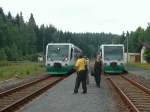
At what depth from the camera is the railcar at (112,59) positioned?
43.2 metres

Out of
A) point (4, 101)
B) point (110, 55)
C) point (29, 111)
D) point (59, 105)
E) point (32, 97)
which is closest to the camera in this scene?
point (29, 111)

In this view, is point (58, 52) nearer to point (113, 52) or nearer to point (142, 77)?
point (113, 52)

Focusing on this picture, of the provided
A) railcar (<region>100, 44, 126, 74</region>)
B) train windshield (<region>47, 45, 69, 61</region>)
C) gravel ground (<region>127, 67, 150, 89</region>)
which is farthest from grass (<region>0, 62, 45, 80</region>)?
gravel ground (<region>127, 67, 150, 89</region>)

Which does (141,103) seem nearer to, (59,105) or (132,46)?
(59,105)

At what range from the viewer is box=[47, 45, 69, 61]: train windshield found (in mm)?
41469

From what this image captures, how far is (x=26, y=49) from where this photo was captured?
144 metres

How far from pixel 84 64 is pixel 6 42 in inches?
4054

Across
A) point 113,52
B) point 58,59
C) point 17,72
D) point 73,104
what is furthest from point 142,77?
point 73,104

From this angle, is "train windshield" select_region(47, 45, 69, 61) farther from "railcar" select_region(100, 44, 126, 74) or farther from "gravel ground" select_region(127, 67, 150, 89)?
"gravel ground" select_region(127, 67, 150, 89)

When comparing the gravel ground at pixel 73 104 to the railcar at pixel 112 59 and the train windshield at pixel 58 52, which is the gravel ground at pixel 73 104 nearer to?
the train windshield at pixel 58 52

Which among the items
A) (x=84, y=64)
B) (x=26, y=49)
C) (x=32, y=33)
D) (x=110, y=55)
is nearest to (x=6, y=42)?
(x=26, y=49)

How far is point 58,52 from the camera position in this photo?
138 ft

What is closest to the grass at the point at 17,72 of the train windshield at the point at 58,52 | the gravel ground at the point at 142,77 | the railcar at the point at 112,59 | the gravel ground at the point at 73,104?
the train windshield at the point at 58,52

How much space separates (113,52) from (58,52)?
551 centimetres
